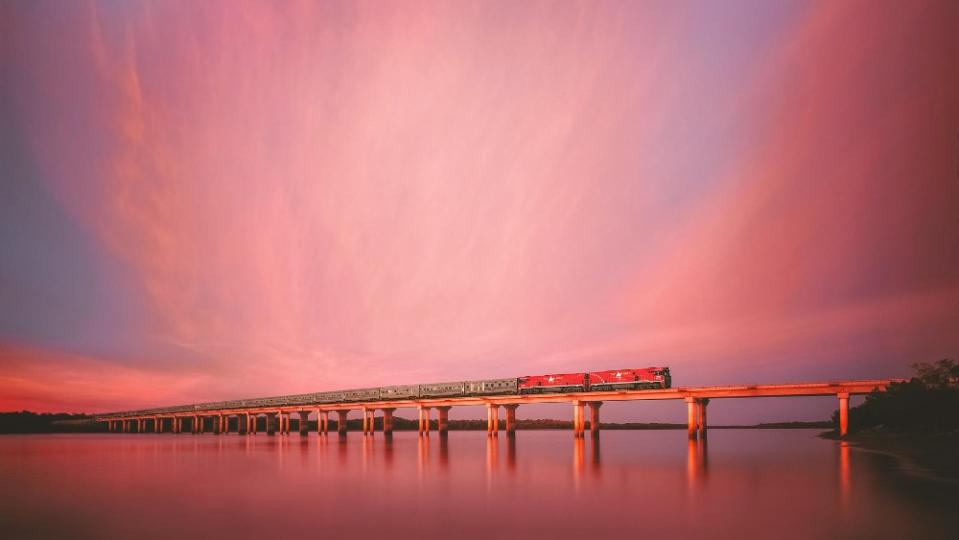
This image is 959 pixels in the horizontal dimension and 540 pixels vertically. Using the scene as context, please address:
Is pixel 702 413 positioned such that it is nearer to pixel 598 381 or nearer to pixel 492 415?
pixel 598 381

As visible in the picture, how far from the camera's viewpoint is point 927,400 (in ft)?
190

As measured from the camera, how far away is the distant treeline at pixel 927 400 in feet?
187

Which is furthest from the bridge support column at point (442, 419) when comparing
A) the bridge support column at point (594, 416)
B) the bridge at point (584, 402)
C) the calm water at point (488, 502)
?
the calm water at point (488, 502)

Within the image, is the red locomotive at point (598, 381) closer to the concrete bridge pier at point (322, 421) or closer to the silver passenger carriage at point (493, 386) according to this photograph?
the silver passenger carriage at point (493, 386)

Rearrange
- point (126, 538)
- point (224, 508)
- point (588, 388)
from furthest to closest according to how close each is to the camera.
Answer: point (588, 388) < point (224, 508) < point (126, 538)

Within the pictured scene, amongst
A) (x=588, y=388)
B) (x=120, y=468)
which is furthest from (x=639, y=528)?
(x=588, y=388)

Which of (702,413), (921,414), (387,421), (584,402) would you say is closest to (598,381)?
(584,402)

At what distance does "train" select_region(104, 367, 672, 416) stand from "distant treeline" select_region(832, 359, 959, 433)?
841 inches

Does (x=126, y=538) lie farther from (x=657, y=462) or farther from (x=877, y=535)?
(x=657, y=462)

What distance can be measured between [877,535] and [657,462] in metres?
31.4

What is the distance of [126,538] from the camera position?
1927 centimetres

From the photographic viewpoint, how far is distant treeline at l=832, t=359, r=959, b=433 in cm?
5706

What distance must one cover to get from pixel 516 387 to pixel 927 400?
4539 centimetres

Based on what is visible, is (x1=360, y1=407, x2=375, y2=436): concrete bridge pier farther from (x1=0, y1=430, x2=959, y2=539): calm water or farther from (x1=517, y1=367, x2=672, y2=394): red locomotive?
(x1=0, y1=430, x2=959, y2=539): calm water
